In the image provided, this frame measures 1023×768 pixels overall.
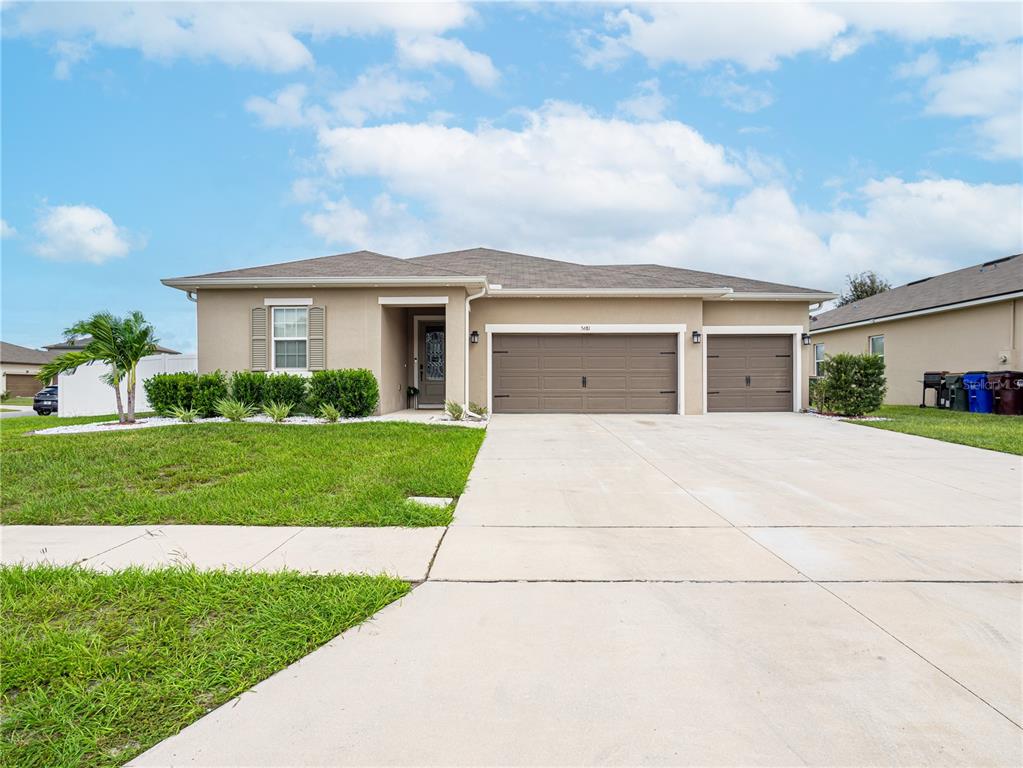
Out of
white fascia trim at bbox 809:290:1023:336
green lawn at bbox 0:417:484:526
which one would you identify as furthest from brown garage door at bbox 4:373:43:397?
white fascia trim at bbox 809:290:1023:336

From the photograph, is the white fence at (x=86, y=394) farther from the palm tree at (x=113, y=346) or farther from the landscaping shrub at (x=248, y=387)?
the landscaping shrub at (x=248, y=387)

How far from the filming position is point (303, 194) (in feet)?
58.6

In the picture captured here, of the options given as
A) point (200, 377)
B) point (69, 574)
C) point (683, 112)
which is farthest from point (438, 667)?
point (683, 112)

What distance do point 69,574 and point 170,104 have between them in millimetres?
13869

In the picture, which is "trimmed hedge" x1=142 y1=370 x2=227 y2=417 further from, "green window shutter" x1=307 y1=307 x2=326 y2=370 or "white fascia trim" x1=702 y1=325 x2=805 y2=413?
"white fascia trim" x1=702 y1=325 x2=805 y2=413

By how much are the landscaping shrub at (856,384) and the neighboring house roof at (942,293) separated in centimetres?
530

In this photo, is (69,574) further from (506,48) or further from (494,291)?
(506,48)

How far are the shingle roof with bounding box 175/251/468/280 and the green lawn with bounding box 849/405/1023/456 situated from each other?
1030 cm

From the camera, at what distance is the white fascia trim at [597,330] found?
44.8 feet

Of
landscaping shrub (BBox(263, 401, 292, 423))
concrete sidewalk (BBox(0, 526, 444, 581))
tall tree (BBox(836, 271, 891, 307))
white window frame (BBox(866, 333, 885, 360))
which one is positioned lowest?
concrete sidewalk (BBox(0, 526, 444, 581))

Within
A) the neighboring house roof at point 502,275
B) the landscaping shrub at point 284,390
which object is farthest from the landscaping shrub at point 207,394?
the neighboring house roof at point 502,275

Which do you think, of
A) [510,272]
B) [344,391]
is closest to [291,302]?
[344,391]

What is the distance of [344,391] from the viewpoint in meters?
11.2

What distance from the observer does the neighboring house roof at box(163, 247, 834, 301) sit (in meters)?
11.8
